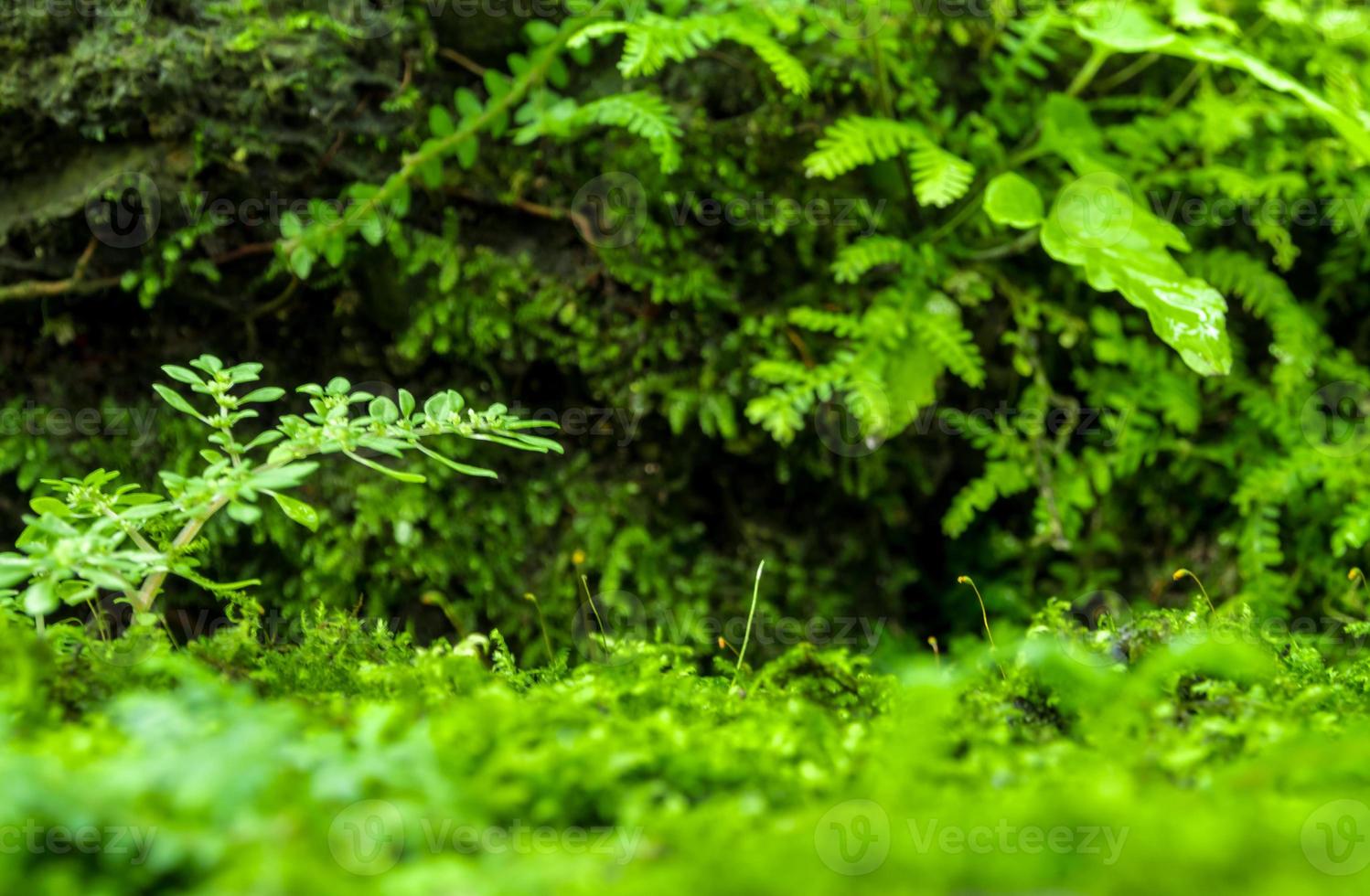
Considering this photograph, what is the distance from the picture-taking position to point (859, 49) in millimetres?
2902

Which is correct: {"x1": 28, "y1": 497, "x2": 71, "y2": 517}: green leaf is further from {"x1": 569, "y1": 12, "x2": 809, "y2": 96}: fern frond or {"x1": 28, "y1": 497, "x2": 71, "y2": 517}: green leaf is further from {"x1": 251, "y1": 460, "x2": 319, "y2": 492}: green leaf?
{"x1": 569, "y1": 12, "x2": 809, "y2": 96}: fern frond

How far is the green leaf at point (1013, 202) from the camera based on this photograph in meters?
2.55

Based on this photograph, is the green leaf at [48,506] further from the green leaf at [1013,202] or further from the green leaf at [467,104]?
the green leaf at [1013,202]

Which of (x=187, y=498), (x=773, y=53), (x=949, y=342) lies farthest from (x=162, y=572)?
(x=949, y=342)

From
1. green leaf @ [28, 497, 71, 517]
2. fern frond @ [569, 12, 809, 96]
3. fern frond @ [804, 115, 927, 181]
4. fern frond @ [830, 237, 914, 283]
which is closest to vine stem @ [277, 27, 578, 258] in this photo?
fern frond @ [569, 12, 809, 96]

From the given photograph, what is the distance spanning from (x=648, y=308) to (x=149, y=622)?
1808 mm

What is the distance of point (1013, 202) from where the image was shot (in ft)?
8.50

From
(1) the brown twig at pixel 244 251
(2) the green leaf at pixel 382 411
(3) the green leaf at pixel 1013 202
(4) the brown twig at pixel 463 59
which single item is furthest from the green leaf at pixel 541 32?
(2) the green leaf at pixel 382 411

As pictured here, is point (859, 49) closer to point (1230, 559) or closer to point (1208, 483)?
point (1208, 483)

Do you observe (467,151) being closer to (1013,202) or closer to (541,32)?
(541,32)

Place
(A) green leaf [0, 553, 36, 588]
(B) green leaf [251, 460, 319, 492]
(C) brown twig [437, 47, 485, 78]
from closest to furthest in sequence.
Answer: (A) green leaf [0, 553, 36, 588]
(B) green leaf [251, 460, 319, 492]
(C) brown twig [437, 47, 485, 78]

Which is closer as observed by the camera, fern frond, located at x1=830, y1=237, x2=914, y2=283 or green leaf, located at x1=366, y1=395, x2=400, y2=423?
green leaf, located at x1=366, y1=395, x2=400, y2=423

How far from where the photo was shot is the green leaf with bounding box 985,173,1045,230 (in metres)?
Answer: 2.55

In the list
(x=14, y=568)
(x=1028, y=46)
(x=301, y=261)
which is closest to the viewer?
(x=14, y=568)
